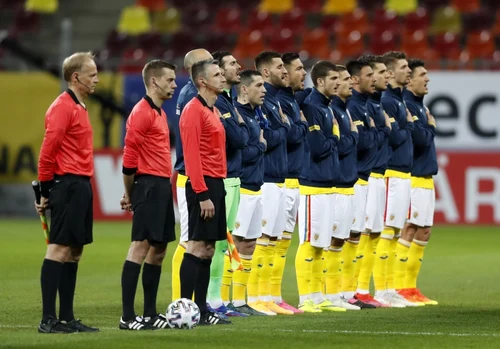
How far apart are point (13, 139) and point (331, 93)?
14.6 metres

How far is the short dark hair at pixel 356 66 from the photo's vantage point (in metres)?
12.9

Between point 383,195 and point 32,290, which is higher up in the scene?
point 383,195

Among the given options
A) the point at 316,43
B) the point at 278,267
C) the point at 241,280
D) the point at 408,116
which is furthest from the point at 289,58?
the point at 316,43

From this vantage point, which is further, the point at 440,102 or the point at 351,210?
the point at 440,102

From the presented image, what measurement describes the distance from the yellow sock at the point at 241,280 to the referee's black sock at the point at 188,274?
1458 mm

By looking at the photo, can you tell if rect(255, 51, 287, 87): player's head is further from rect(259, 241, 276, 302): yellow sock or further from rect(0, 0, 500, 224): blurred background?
rect(0, 0, 500, 224): blurred background

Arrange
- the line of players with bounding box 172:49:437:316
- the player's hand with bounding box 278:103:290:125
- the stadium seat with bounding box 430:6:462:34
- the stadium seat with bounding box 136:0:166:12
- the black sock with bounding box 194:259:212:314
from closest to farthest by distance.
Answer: the black sock with bounding box 194:259:212:314
the line of players with bounding box 172:49:437:316
the player's hand with bounding box 278:103:290:125
the stadium seat with bounding box 430:6:462:34
the stadium seat with bounding box 136:0:166:12

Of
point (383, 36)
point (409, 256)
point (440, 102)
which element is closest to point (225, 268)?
point (409, 256)

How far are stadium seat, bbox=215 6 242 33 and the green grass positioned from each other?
9.60m

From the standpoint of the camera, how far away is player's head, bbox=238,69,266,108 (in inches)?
444

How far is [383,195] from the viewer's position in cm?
1298

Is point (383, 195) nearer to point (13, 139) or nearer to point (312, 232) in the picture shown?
point (312, 232)

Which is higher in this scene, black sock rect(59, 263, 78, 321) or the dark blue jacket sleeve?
the dark blue jacket sleeve

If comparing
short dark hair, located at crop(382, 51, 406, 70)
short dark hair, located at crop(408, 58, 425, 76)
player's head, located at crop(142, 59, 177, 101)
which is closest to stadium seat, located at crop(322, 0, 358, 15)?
short dark hair, located at crop(408, 58, 425, 76)
